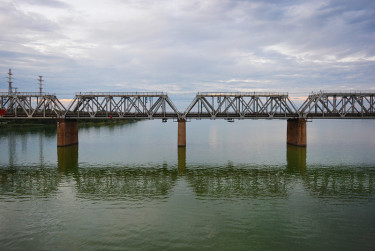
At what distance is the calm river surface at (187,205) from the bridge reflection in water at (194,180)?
141 mm

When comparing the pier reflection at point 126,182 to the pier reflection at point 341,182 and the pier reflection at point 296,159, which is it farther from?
the pier reflection at point 296,159

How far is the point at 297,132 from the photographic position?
245 feet

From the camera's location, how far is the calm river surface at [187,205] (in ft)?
67.4

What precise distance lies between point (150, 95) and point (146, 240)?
56.4m

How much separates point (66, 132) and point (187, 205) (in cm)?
5727

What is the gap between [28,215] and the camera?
25125 millimetres

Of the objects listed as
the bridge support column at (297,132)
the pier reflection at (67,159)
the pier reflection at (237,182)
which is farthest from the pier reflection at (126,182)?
the bridge support column at (297,132)

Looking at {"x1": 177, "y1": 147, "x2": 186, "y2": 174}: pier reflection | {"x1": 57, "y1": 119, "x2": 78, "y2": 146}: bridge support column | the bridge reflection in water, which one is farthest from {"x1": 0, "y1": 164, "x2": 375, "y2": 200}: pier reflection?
{"x1": 57, "y1": 119, "x2": 78, "y2": 146}: bridge support column

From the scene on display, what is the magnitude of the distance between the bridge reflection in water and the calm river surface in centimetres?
14

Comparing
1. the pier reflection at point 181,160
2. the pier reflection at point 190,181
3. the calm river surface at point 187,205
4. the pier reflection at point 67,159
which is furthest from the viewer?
the pier reflection at point 67,159

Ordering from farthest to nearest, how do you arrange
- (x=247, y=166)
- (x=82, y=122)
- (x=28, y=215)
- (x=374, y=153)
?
(x=82, y=122) → (x=374, y=153) → (x=247, y=166) → (x=28, y=215)

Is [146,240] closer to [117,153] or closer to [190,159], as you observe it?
[190,159]

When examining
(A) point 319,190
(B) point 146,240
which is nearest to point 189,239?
(B) point 146,240

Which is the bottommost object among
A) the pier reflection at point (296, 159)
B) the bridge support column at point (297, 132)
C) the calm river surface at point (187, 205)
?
the calm river surface at point (187, 205)
